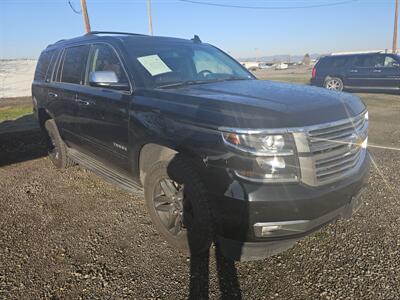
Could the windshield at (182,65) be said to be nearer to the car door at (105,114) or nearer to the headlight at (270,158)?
the car door at (105,114)

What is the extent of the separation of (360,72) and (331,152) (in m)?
15.6

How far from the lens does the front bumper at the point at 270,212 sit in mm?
2465

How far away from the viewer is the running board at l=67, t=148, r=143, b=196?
12.5 feet

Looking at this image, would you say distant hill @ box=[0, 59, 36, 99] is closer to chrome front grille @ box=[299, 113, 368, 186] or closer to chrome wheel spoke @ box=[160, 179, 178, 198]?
chrome wheel spoke @ box=[160, 179, 178, 198]

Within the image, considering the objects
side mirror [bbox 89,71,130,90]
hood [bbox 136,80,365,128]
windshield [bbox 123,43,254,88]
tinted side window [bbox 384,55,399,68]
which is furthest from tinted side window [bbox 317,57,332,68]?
side mirror [bbox 89,71,130,90]

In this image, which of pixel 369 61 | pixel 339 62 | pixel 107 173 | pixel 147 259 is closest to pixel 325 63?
pixel 339 62

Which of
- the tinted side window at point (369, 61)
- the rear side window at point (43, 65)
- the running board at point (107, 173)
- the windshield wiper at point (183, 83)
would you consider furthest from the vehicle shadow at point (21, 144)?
the tinted side window at point (369, 61)

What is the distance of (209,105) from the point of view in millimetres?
2803

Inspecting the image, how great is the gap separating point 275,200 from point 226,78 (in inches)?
78.6

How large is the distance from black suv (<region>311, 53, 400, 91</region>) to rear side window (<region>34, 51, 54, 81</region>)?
45.8 feet

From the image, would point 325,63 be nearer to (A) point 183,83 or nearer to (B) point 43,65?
(B) point 43,65

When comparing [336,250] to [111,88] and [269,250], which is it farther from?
[111,88]

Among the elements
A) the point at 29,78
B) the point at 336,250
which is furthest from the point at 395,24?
the point at 336,250

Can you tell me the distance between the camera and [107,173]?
4.19m
